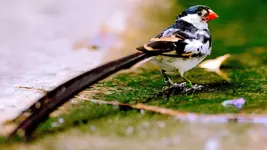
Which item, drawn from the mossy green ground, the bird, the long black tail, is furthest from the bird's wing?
the mossy green ground

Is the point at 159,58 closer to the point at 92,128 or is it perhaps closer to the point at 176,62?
the point at 176,62

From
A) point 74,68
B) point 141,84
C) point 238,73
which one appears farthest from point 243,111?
point 74,68

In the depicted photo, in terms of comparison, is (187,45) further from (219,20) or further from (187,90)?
(219,20)

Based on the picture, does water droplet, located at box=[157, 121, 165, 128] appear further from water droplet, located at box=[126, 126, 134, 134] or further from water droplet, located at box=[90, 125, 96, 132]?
water droplet, located at box=[90, 125, 96, 132]

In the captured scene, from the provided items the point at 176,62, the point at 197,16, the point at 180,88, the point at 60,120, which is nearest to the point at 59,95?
the point at 60,120

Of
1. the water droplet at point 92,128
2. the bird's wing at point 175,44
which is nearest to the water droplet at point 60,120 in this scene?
the water droplet at point 92,128
